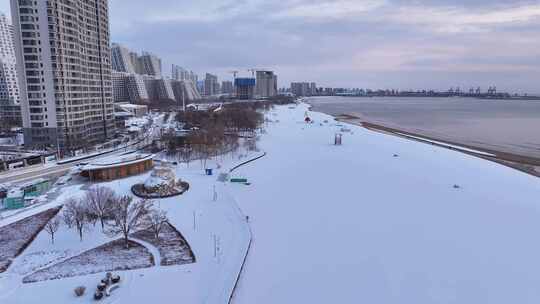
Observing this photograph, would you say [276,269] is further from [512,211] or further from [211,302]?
[512,211]

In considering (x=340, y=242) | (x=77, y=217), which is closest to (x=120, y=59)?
(x=77, y=217)

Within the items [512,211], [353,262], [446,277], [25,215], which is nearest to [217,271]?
[353,262]

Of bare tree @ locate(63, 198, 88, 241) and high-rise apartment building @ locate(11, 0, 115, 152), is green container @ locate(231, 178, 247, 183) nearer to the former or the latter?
bare tree @ locate(63, 198, 88, 241)

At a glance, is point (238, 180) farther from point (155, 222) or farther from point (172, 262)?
point (172, 262)

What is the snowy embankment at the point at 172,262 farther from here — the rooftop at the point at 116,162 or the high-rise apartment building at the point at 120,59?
the high-rise apartment building at the point at 120,59

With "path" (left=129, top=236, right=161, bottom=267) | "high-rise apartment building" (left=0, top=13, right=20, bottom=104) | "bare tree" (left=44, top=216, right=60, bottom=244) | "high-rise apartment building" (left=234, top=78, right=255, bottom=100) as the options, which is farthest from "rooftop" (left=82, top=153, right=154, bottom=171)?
"high-rise apartment building" (left=234, top=78, right=255, bottom=100)

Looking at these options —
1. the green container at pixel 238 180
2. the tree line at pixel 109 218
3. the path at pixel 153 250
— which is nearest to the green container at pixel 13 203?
the tree line at pixel 109 218
